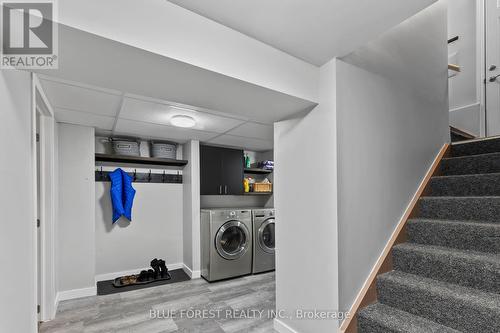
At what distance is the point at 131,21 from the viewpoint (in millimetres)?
1233

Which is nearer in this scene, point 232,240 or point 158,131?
point 158,131

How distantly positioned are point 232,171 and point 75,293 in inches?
106

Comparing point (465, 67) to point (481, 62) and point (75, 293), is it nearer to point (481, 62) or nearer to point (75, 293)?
point (481, 62)

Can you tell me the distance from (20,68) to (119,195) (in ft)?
8.40

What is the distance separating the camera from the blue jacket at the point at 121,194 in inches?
141

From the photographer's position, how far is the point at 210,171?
425 cm

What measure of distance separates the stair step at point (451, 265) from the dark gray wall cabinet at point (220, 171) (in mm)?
2819

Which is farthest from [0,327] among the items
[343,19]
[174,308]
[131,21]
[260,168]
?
[260,168]

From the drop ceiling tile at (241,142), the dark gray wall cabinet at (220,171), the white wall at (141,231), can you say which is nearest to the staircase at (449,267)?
the drop ceiling tile at (241,142)

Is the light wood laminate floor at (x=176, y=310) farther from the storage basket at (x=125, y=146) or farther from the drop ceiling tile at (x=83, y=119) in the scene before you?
the drop ceiling tile at (x=83, y=119)

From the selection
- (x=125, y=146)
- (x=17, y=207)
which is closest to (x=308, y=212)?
(x=17, y=207)

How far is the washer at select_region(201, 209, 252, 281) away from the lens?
3691 mm

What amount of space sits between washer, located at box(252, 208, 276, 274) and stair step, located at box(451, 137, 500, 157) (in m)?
2.52

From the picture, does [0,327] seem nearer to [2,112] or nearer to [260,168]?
[2,112]
